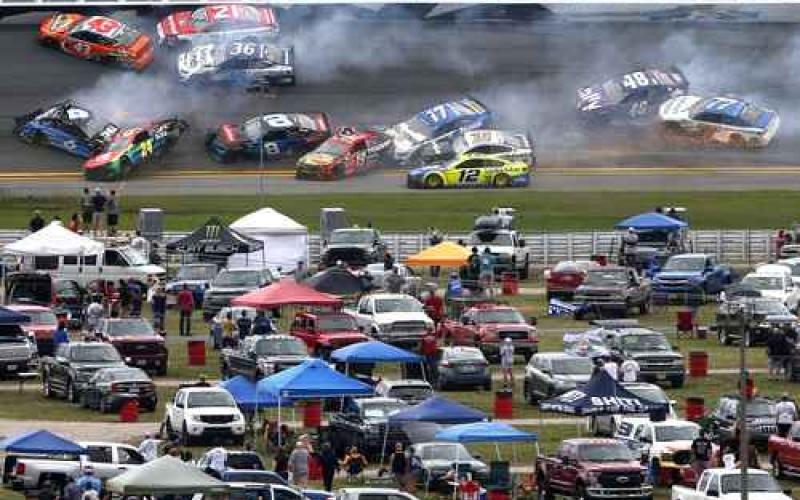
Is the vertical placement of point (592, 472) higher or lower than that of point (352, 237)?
lower

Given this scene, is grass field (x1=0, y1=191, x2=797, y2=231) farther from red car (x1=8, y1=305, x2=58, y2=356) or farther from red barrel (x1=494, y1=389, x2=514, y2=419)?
red barrel (x1=494, y1=389, x2=514, y2=419)

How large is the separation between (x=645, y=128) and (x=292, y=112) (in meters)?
11.0

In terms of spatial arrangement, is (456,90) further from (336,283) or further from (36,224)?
(336,283)

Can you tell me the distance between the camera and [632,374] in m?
49.7

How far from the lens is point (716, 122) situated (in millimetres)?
87188

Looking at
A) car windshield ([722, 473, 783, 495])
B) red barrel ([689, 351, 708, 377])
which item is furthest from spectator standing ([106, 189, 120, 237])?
car windshield ([722, 473, 783, 495])

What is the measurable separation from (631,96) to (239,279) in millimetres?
30311

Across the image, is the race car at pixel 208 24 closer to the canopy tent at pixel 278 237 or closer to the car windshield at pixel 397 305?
the canopy tent at pixel 278 237

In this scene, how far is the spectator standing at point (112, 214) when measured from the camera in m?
70.8

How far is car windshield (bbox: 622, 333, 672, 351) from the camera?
171 feet

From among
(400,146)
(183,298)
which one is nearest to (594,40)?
(400,146)

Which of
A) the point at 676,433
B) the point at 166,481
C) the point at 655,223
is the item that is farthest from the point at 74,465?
the point at 655,223

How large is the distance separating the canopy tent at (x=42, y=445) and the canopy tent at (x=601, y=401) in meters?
8.20

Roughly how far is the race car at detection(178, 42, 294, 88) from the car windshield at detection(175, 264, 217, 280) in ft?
83.2
